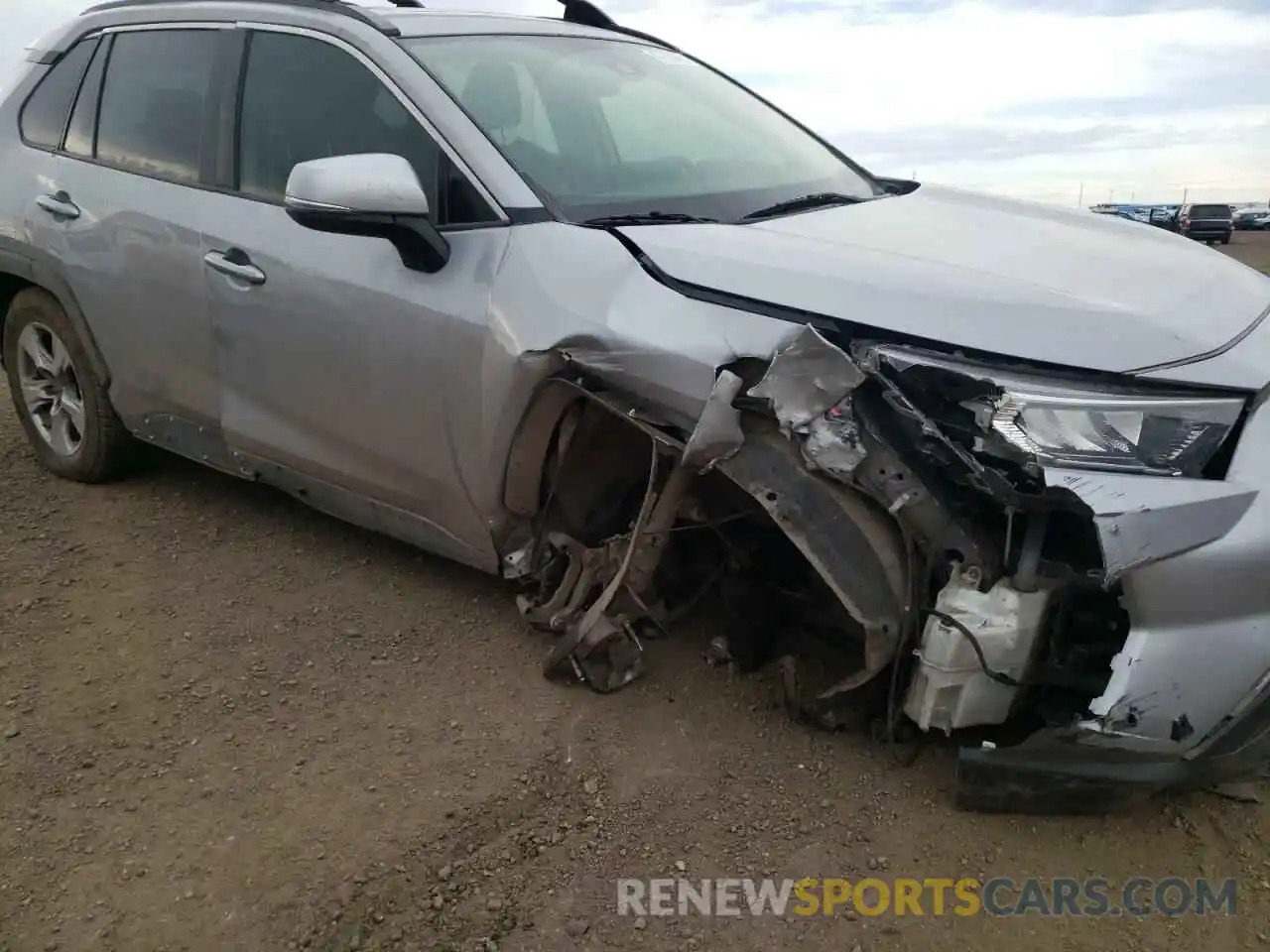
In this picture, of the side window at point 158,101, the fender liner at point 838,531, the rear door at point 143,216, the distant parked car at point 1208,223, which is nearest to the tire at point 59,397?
the rear door at point 143,216

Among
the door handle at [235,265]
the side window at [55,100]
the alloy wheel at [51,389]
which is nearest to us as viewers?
the door handle at [235,265]

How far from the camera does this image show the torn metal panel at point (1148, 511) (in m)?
1.94

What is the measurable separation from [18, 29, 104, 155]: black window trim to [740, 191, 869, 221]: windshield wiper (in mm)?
2515

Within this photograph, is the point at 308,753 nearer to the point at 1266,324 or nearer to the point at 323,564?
the point at 323,564

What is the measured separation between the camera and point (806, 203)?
3082 mm

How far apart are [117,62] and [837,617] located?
10.5 feet

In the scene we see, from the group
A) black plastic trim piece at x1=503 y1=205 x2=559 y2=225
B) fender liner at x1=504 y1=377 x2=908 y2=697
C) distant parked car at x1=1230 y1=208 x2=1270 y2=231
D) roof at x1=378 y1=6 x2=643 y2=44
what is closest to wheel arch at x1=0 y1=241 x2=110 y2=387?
roof at x1=378 y1=6 x2=643 y2=44

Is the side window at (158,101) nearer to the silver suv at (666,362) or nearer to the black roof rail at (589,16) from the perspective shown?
the silver suv at (666,362)

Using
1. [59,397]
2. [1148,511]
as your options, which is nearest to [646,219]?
[1148,511]

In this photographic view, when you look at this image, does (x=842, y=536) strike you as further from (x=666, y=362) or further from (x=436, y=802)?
(x=436, y=802)

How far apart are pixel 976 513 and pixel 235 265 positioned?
7.40 ft

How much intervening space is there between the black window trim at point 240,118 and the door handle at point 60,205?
2.42ft

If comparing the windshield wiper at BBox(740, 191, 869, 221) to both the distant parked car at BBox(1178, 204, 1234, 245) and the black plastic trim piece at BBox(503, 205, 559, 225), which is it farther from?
the distant parked car at BBox(1178, 204, 1234, 245)

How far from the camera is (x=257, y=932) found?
2.09 metres
